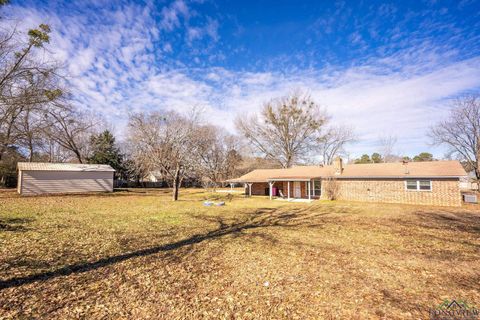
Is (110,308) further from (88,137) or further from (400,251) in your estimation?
(88,137)

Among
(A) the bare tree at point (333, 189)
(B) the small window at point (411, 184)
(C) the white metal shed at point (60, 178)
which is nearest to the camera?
(B) the small window at point (411, 184)

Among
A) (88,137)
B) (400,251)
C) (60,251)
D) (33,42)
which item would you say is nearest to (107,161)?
(88,137)

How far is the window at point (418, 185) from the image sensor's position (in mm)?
17766

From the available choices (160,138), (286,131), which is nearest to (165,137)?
(160,138)

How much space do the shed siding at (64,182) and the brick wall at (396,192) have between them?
25.6 meters

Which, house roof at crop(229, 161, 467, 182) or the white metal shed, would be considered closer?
house roof at crop(229, 161, 467, 182)

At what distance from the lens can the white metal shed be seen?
22047mm

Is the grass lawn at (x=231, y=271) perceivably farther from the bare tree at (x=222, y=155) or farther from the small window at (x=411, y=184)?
→ the bare tree at (x=222, y=155)

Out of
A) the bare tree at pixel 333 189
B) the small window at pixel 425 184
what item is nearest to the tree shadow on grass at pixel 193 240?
the bare tree at pixel 333 189

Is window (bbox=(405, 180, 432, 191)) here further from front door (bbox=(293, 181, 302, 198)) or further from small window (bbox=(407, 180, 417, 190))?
front door (bbox=(293, 181, 302, 198))

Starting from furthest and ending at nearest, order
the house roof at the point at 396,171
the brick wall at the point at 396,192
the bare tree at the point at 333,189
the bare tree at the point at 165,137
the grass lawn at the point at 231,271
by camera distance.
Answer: the bare tree at the point at 333,189, the bare tree at the point at 165,137, the house roof at the point at 396,171, the brick wall at the point at 396,192, the grass lawn at the point at 231,271

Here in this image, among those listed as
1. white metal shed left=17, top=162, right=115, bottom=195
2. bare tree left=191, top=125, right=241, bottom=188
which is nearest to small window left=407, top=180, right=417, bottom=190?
bare tree left=191, top=125, right=241, bottom=188

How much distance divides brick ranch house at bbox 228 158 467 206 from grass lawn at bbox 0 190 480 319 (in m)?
9.19

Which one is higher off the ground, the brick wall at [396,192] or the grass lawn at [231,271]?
the brick wall at [396,192]
